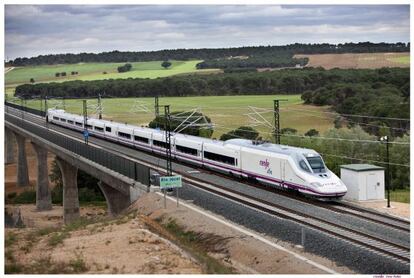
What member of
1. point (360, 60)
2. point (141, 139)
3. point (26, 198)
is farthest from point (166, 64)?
point (141, 139)

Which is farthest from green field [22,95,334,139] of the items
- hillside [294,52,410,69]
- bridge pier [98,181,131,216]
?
bridge pier [98,181,131,216]

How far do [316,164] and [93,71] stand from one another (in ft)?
202

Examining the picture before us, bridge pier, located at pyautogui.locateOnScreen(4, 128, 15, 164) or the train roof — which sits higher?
the train roof

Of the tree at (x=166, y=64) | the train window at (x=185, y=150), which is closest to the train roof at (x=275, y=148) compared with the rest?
the train window at (x=185, y=150)

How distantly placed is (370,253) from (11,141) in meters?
94.7

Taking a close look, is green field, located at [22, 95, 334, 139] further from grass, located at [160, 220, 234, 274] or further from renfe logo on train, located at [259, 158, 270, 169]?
grass, located at [160, 220, 234, 274]

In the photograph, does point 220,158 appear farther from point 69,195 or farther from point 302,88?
point 302,88

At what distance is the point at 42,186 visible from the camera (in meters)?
75.5

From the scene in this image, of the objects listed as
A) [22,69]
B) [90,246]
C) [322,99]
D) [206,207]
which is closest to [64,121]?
[22,69]

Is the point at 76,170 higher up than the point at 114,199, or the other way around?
the point at 114,199

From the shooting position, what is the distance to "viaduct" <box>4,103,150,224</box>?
41.4 metres

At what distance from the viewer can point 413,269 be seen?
73.8 ft

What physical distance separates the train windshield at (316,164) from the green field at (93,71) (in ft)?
144

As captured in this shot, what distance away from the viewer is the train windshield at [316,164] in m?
35.2
